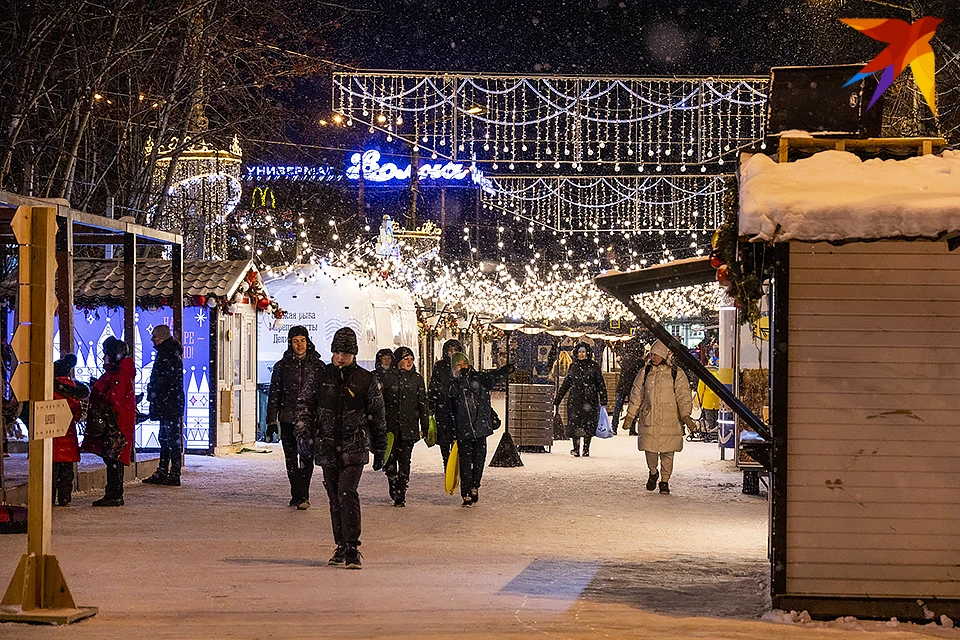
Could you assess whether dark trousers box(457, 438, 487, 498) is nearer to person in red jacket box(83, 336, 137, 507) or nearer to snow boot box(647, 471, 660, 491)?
snow boot box(647, 471, 660, 491)

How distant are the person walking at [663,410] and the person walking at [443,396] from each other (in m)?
2.37

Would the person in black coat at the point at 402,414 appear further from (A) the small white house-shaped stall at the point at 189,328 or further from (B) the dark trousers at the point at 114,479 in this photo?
(A) the small white house-shaped stall at the point at 189,328

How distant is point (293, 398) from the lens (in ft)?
42.3

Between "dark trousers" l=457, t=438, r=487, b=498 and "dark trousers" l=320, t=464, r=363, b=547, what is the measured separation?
13.4 feet

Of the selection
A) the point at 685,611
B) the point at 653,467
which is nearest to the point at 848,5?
the point at 653,467

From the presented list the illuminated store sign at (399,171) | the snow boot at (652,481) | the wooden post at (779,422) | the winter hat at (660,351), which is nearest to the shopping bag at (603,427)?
the snow boot at (652,481)

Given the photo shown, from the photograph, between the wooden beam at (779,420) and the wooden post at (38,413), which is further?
the wooden beam at (779,420)

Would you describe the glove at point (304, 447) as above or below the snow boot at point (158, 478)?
above

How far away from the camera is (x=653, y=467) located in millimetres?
14734

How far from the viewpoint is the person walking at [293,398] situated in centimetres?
1272

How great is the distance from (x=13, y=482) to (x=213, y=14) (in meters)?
8.83

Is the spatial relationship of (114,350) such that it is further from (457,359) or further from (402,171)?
(402,171)

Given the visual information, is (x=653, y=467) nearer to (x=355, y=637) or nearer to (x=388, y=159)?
(x=355, y=637)

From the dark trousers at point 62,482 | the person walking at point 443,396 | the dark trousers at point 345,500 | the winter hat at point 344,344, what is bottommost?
the dark trousers at point 62,482
